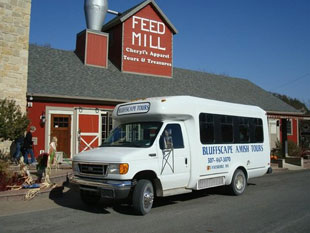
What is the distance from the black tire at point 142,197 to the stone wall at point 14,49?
29.2 feet

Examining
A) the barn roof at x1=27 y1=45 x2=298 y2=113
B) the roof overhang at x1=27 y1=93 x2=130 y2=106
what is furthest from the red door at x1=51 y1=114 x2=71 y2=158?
the barn roof at x1=27 y1=45 x2=298 y2=113

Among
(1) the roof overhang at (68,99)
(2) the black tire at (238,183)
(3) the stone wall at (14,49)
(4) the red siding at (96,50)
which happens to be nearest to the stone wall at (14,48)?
(3) the stone wall at (14,49)

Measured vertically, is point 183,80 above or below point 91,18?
below

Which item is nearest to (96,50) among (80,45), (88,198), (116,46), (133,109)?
(80,45)

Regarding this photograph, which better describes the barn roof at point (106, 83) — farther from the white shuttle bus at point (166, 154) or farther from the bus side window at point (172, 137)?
the bus side window at point (172, 137)

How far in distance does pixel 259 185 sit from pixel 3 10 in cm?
1243

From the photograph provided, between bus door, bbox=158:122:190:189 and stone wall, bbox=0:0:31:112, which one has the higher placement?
stone wall, bbox=0:0:31:112

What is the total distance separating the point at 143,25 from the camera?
21391 mm

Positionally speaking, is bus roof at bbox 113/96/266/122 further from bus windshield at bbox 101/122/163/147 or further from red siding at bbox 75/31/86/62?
red siding at bbox 75/31/86/62

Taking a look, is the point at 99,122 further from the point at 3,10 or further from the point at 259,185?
the point at 259,185

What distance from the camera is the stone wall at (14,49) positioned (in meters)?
13.8

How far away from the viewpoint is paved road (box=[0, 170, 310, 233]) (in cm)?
608

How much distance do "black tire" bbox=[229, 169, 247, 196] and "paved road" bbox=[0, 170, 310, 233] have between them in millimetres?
213

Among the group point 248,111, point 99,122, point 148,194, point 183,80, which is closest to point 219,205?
point 148,194
